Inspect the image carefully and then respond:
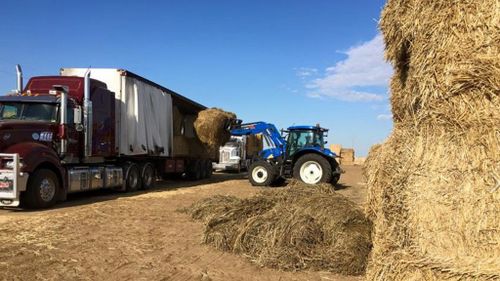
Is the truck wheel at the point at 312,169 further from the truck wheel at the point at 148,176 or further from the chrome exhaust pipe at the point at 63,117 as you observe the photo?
the chrome exhaust pipe at the point at 63,117

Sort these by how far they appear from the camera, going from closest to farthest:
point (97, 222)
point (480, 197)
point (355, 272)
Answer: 1. point (480, 197)
2. point (355, 272)
3. point (97, 222)

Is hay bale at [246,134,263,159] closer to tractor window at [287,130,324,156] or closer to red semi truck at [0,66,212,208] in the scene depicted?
tractor window at [287,130,324,156]

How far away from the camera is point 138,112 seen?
15.2m

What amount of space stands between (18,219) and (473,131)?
8.21 m

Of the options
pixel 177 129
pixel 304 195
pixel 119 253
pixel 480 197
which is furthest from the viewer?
pixel 177 129

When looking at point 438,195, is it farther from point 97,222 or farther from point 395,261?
point 97,222

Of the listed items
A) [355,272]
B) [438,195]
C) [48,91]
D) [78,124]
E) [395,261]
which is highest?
[48,91]

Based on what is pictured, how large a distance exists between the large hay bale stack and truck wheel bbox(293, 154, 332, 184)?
12102 millimetres

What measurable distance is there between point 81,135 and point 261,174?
24.4ft

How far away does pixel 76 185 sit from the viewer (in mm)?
12133

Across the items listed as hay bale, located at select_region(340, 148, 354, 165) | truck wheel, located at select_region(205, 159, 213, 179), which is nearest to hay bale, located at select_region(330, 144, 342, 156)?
hay bale, located at select_region(340, 148, 354, 165)

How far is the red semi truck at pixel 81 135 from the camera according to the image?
10344 millimetres

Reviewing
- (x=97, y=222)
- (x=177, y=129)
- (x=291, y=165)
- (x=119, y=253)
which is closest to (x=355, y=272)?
(x=119, y=253)

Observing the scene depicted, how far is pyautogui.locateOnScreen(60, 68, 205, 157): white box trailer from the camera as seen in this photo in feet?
46.8
